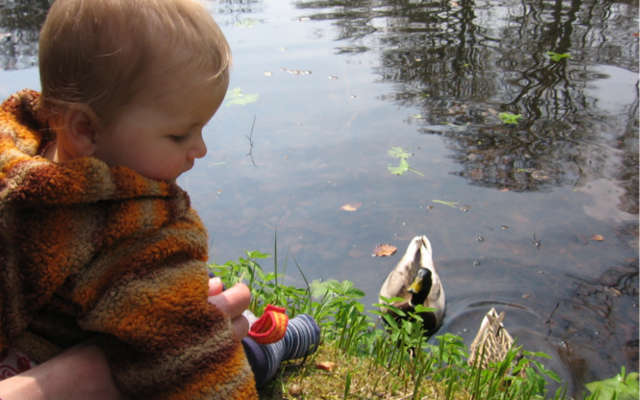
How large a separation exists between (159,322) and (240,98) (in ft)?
21.9

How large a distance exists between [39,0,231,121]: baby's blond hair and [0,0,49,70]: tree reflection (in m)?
8.41

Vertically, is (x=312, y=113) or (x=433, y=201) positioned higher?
(x=312, y=113)

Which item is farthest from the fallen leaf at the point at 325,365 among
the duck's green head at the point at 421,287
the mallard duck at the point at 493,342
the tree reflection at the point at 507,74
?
the tree reflection at the point at 507,74

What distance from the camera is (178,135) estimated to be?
5.28ft

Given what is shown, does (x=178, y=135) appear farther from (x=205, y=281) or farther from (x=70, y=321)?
(x=70, y=321)

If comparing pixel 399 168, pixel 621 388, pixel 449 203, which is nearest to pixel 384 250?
pixel 449 203

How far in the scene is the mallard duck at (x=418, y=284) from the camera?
4.59m

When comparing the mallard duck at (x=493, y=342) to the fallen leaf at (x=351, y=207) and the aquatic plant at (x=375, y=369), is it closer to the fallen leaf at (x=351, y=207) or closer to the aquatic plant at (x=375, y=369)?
the aquatic plant at (x=375, y=369)

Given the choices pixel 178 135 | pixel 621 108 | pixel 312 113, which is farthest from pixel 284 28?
pixel 178 135

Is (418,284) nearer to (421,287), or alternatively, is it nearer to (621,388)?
(421,287)

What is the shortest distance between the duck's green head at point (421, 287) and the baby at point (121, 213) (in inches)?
124

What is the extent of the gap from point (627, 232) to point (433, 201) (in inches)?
76.5

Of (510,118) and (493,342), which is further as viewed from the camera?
(510,118)

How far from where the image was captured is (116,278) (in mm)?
1441
